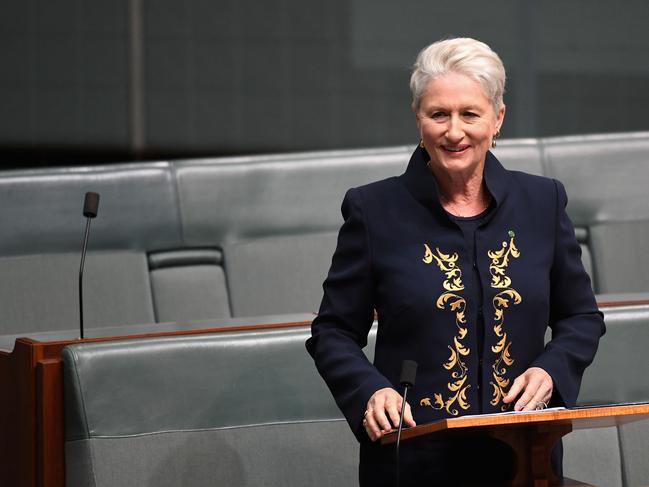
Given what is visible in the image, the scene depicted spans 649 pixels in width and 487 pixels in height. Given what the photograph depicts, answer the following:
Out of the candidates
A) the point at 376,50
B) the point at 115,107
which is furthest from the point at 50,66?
the point at 376,50

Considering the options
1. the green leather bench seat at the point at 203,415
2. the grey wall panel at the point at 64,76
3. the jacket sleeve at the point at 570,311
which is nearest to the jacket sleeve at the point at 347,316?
the jacket sleeve at the point at 570,311

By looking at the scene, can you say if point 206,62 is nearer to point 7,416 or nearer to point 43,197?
point 43,197

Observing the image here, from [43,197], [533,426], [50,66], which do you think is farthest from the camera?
[50,66]

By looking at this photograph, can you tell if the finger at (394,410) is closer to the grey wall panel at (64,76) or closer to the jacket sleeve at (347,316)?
the jacket sleeve at (347,316)

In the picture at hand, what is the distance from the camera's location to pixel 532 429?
4.71 ft

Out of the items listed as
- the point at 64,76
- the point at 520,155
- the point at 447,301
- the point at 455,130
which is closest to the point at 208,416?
the point at 447,301

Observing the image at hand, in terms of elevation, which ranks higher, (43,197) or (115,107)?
(115,107)

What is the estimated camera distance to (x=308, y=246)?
3.14 metres

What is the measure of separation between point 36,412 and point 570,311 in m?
0.95

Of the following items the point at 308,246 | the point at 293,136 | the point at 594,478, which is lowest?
the point at 594,478

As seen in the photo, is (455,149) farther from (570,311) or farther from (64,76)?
(64,76)

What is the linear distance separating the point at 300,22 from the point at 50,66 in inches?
33.1

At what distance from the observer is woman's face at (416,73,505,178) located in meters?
1.50

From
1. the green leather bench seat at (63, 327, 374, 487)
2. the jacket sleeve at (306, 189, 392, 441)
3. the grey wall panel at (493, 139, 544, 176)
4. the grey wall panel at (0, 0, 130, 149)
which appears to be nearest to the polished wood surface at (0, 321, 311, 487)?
the green leather bench seat at (63, 327, 374, 487)
